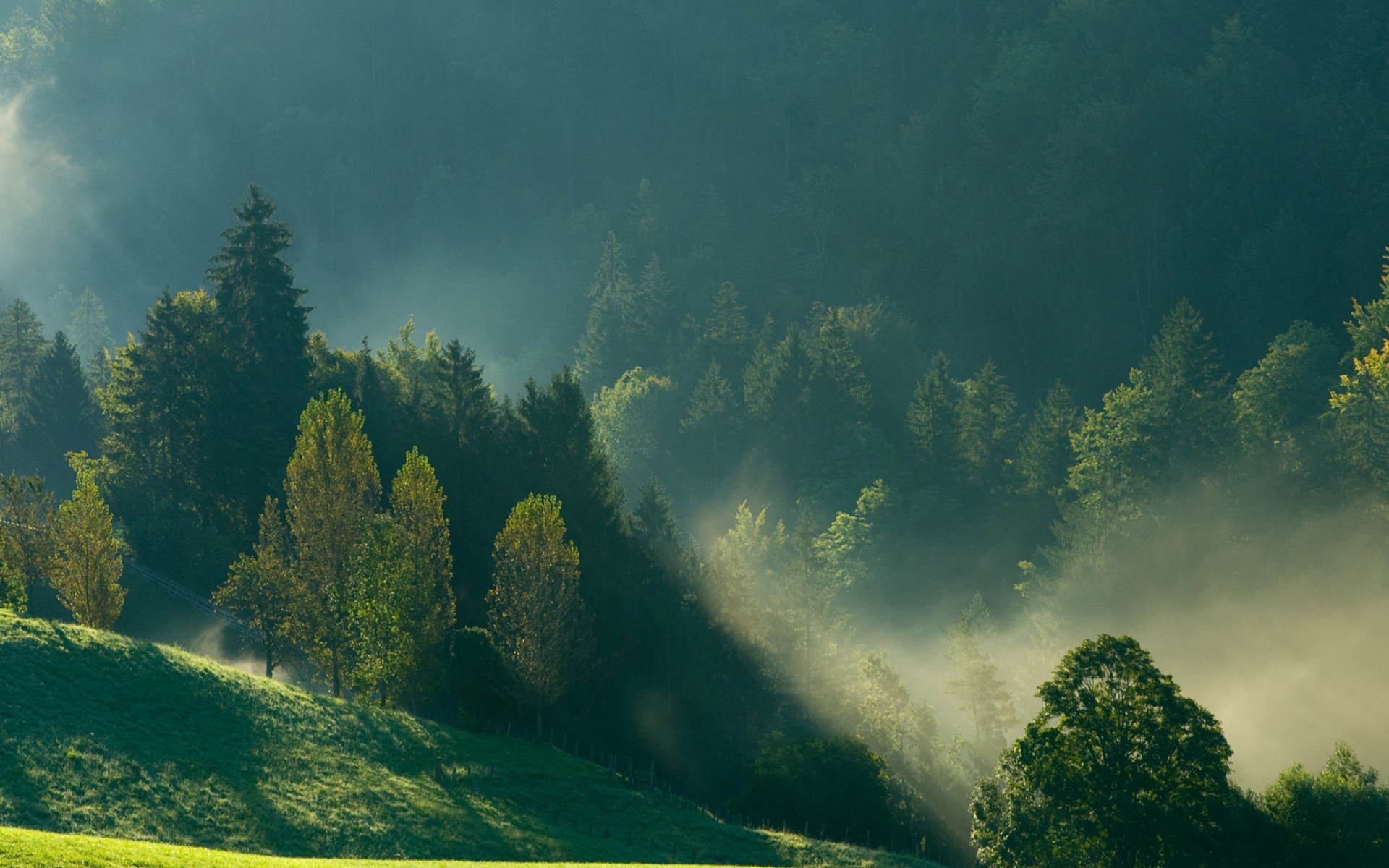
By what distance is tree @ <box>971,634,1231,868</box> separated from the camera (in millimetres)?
38906

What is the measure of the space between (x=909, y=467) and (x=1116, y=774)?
7786cm

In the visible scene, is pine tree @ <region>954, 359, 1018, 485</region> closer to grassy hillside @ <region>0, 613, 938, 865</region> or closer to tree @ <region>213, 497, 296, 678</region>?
grassy hillside @ <region>0, 613, 938, 865</region>

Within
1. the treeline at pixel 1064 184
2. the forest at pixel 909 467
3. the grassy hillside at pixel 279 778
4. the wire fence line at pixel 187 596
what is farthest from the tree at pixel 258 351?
the treeline at pixel 1064 184

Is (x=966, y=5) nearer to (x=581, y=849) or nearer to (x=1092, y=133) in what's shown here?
(x=1092, y=133)

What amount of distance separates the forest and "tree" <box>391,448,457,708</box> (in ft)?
0.70

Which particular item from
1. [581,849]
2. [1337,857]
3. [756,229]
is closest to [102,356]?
[756,229]

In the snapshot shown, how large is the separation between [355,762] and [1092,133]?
116m

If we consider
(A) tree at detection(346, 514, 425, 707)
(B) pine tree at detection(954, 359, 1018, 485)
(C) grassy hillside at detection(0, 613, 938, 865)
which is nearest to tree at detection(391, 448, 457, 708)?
(A) tree at detection(346, 514, 425, 707)

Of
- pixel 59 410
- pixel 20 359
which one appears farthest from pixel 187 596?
pixel 20 359

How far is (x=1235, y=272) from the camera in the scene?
117 metres

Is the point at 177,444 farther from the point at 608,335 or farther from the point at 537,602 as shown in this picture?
the point at 608,335

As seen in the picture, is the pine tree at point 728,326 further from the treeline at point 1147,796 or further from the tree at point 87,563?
the treeline at point 1147,796

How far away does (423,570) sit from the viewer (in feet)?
196

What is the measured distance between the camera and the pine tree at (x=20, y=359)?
11238 cm
